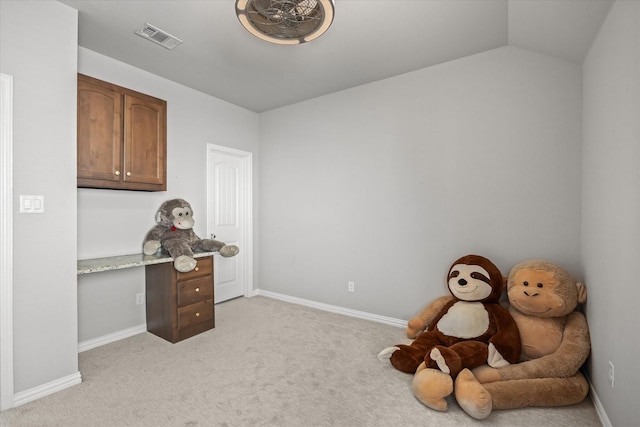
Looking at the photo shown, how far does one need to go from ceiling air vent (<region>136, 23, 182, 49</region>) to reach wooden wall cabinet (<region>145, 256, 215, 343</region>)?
194 centimetres

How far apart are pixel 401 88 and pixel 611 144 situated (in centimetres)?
192

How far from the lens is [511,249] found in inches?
102

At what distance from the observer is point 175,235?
3.10m

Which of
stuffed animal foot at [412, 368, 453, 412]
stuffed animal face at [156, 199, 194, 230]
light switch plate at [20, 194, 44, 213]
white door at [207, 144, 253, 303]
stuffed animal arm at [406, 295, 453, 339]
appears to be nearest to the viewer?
stuffed animal foot at [412, 368, 453, 412]

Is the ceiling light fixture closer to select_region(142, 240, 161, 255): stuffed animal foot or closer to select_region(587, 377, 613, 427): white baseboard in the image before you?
select_region(142, 240, 161, 255): stuffed animal foot

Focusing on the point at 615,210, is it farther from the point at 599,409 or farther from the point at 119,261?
the point at 119,261

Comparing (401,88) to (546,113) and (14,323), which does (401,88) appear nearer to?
(546,113)

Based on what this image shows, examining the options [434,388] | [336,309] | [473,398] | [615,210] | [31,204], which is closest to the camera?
[615,210]

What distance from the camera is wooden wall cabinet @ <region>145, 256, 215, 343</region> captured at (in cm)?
280

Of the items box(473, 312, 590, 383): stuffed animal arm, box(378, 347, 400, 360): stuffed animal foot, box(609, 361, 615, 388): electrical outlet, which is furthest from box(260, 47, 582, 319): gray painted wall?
box(609, 361, 615, 388): electrical outlet

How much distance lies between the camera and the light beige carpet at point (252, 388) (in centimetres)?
177

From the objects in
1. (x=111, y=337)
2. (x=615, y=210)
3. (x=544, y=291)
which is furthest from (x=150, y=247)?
(x=615, y=210)

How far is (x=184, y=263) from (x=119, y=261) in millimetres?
517

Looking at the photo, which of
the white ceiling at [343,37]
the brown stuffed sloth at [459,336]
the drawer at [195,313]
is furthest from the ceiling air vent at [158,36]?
the brown stuffed sloth at [459,336]
